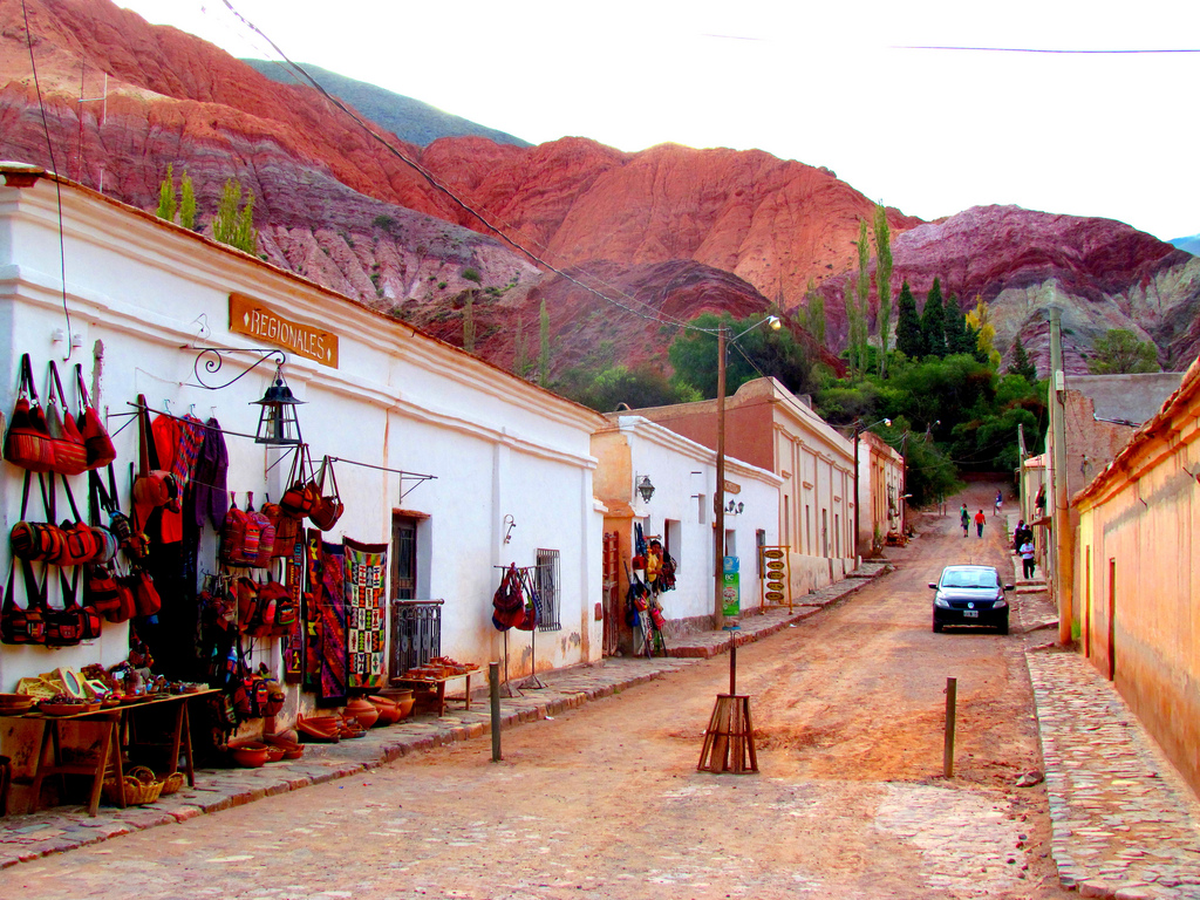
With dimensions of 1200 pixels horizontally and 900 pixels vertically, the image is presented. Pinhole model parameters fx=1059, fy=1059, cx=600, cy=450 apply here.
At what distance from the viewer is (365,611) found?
1139 cm

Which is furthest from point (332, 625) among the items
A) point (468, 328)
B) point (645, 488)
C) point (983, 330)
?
point (983, 330)

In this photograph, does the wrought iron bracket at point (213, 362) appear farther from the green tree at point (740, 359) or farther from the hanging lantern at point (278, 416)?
the green tree at point (740, 359)

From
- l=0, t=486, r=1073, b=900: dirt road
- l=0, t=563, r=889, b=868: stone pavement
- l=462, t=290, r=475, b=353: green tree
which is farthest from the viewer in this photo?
l=462, t=290, r=475, b=353: green tree

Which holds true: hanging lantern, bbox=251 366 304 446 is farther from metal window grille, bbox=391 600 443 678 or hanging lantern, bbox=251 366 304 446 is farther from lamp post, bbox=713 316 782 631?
lamp post, bbox=713 316 782 631

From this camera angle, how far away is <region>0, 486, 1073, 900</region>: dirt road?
18.9 feet

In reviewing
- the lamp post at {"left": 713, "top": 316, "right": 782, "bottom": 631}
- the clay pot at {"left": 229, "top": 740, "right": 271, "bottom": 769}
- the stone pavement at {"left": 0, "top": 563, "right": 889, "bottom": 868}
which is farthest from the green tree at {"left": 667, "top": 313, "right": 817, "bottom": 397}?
the clay pot at {"left": 229, "top": 740, "right": 271, "bottom": 769}

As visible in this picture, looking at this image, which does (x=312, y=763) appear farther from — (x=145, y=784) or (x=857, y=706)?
(x=857, y=706)

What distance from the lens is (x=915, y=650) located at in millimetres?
20219

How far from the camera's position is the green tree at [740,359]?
198 ft

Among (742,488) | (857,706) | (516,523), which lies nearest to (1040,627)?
(742,488)

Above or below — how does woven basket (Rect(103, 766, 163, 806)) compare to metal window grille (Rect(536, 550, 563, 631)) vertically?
below

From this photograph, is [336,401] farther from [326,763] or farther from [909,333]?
[909,333]

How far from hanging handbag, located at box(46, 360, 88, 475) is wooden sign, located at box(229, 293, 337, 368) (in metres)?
2.31

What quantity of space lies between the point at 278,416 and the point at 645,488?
473 inches
